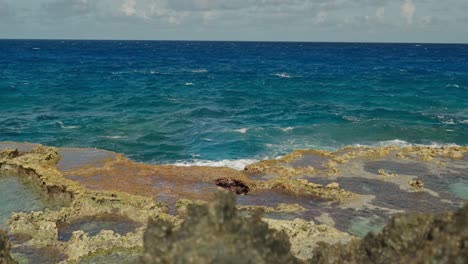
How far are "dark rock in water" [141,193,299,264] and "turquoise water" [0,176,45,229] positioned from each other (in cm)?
1909

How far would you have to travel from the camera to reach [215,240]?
906 centimetres

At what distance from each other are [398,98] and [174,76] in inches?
2785

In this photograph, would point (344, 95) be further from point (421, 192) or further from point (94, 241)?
point (94, 241)

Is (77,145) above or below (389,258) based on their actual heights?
below

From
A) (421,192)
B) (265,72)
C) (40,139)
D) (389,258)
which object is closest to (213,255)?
(389,258)

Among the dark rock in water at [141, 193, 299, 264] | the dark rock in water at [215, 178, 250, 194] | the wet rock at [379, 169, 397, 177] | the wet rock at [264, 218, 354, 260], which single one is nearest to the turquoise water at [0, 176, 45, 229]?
the dark rock in water at [215, 178, 250, 194]

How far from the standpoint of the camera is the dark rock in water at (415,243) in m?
8.61

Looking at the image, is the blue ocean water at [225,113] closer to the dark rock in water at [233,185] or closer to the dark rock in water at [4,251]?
the dark rock in water at [233,185]

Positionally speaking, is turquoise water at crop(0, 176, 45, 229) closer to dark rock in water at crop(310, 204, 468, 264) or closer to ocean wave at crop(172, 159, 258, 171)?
ocean wave at crop(172, 159, 258, 171)

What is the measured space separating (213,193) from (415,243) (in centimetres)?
1126

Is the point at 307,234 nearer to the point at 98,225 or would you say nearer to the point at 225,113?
the point at 98,225

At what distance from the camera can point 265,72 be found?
5704 inches

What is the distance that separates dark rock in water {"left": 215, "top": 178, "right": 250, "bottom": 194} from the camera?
31859 mm

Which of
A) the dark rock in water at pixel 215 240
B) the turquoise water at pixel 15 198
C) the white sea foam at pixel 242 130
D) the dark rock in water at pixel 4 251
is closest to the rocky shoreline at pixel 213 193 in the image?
the turquoise water at pixel 15 198
